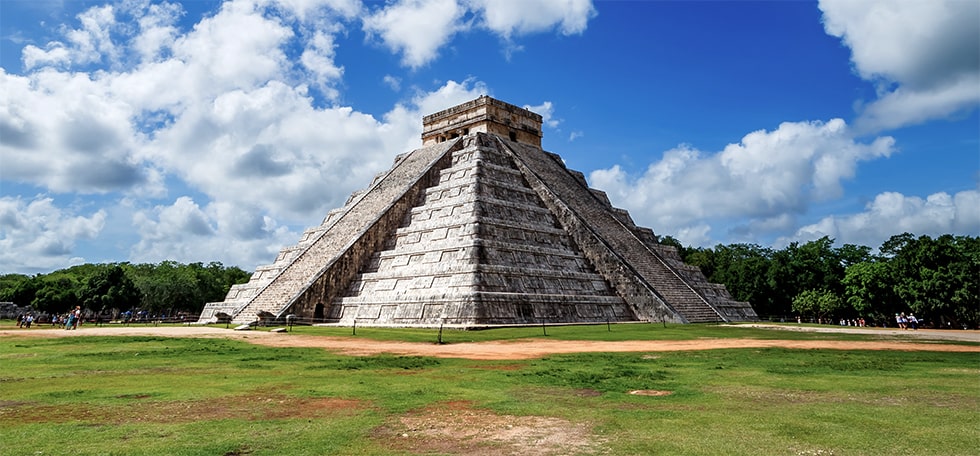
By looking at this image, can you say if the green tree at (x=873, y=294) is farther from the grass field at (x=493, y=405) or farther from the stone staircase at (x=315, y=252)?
the grass field at (x=493, y=405)

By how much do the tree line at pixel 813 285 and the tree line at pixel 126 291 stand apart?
91 millimetres

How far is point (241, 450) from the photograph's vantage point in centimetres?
541

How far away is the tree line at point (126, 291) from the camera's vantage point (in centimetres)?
4812

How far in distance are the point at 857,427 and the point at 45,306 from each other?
62819mm

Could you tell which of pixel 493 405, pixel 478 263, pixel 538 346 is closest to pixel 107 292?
pixel 478 263

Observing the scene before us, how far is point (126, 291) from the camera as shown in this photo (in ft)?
161

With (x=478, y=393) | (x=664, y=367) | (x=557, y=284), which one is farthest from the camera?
(x=557, y=284)

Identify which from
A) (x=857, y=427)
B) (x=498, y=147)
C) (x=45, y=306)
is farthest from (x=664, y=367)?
(x=45, y=306)

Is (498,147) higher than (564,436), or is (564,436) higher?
(498,147)

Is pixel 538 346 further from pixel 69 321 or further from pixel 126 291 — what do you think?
pixel 126 291

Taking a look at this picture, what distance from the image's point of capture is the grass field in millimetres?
5562

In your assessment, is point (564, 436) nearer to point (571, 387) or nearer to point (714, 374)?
point (571, 387)

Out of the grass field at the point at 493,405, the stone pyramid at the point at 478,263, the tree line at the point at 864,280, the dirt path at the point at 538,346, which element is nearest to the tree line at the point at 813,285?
the tree line at the point at 864,280

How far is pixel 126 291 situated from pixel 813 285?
58.8 metres
